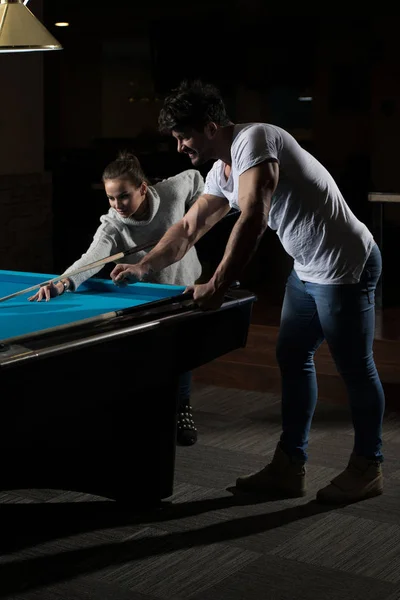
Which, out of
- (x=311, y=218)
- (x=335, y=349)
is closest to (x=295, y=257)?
(x=311, y=218)

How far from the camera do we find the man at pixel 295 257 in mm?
2893

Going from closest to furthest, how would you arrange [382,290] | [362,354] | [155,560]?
[155,560]
[362,354]
[382,290]

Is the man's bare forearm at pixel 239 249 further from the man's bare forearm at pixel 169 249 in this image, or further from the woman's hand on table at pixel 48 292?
the woman's hand on table at pixel 48 292

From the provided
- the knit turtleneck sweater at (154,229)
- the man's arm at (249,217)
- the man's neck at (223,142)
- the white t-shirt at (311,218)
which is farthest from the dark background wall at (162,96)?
the man's arm at (249,217)

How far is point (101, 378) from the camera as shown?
2648mm

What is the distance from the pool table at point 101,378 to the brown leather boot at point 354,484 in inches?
19.4

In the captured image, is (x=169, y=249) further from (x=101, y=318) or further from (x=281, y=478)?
(x=281, y=478)

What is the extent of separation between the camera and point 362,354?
3129mm

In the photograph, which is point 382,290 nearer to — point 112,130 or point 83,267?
point 112,130

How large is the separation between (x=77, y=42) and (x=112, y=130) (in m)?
0.61

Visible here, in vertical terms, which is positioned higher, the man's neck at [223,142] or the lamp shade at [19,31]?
the lamp shade at [19,31]

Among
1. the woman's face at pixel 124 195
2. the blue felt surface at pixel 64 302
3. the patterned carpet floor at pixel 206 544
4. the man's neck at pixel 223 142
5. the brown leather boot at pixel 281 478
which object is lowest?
the patterned carpet floor at pixel 206 544

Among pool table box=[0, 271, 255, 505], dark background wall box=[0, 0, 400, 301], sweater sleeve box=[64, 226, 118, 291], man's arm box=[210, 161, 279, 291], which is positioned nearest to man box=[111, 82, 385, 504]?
man's arm box=[210, 161, 279, 291]

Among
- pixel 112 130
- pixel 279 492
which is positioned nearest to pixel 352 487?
pixel 279 492
